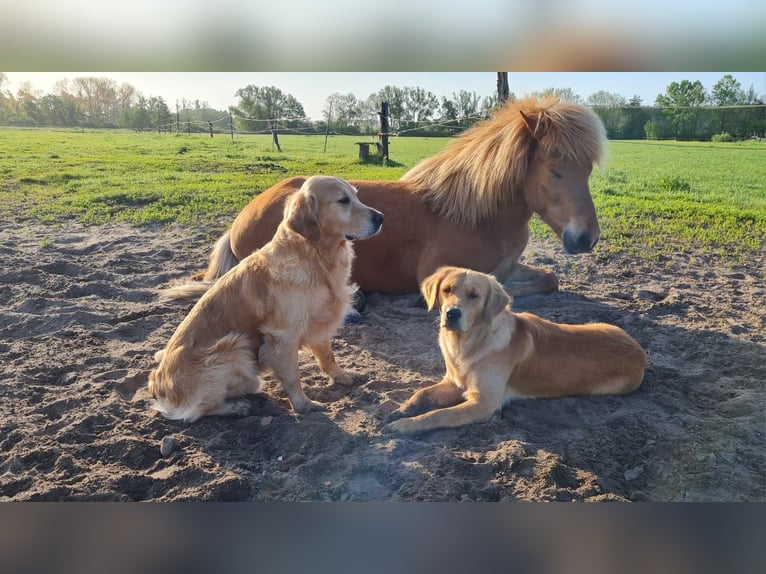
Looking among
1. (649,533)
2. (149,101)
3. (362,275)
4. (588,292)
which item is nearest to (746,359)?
(588,292)

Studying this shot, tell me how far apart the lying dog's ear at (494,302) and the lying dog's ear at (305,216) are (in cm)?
86

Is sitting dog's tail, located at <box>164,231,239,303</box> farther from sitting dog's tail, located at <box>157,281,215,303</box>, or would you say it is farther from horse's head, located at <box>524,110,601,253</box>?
horse's head, located at <box>524,110,601,253</box>

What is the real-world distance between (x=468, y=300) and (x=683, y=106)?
1.18 meters

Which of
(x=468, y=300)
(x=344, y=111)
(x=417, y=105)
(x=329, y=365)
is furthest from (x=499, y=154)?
(x=329, y=365)

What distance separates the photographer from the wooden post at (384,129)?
2.46m

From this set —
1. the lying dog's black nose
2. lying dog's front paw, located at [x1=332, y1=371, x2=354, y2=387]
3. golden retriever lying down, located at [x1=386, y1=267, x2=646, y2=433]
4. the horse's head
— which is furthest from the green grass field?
lying dog's front paw, located at [x1=332, y1=371, x2=354, y2=387]

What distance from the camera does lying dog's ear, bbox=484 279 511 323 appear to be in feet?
9.04

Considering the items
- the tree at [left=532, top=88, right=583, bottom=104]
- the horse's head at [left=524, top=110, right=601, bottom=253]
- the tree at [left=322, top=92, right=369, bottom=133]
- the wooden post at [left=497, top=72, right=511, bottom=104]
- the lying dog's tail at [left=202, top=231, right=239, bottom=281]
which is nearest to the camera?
the wooden post at [left=497, top=72, right=511, bottom=104]

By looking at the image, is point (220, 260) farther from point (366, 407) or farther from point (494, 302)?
point (494, 302)

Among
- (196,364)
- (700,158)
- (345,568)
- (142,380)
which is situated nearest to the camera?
(345,568)
